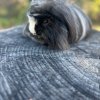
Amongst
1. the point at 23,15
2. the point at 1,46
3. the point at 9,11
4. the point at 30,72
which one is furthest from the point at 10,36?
the point at 9,11

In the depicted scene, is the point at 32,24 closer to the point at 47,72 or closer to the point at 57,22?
the point at 57,22

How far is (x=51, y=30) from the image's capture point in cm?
198

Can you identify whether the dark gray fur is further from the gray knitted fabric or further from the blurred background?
the blurred background

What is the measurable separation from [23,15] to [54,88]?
4580 mm

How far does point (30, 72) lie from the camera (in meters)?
1.72

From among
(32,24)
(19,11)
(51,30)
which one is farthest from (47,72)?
(19,11)

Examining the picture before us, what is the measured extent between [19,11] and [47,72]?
4.85 m

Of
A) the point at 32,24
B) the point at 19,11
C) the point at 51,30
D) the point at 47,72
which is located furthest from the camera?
the point at 19,11

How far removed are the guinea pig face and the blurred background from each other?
12.0 feet

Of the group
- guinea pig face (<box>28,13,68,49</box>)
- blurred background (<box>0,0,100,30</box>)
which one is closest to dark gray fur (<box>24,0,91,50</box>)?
guinea pig face (<box>28,13,68,49</box>)

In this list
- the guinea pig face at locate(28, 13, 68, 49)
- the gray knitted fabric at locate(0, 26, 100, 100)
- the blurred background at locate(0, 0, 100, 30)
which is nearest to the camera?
the gray knitted fabric at locate(0, 26, 100, 100)

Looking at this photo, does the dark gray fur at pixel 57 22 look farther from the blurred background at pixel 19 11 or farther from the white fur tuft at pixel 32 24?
the blurred background at pixel 19 11

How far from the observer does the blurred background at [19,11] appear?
19.1ft

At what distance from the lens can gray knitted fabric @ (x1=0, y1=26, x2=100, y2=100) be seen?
1564 millimetres
